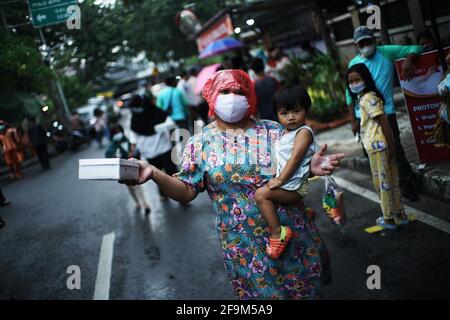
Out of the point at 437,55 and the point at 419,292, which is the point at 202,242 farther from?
the point at 437,55

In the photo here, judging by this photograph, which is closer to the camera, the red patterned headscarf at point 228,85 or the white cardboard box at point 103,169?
the white cardboard box at point 103,169

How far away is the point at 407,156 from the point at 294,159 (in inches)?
153

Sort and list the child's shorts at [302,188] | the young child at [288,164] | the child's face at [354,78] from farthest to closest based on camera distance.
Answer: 1. the child's face at [354,78]
2. the child's shorts at [302,188]
3. the young child at [288,164]

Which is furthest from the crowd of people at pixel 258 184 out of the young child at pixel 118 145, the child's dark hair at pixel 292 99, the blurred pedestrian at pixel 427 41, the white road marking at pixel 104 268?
the young child at pixel 118 145

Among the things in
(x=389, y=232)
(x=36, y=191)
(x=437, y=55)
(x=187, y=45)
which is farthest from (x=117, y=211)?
(x=187, y=45)

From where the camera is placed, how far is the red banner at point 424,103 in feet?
14.5

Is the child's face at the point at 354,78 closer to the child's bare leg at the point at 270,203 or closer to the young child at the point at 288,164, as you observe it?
the young child at the point at 288,164

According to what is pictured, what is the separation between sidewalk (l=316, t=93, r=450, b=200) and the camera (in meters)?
4.79

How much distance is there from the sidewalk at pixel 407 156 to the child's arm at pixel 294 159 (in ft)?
8.93

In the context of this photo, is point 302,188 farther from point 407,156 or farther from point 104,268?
point 407,156

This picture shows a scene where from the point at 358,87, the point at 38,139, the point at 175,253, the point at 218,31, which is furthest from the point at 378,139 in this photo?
the point at 38,139

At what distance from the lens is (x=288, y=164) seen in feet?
8.32

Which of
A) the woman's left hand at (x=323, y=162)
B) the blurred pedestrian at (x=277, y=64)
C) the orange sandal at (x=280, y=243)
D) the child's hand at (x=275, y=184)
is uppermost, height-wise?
the blurred pedestrian at (x=277, y=64)

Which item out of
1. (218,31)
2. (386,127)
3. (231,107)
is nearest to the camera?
(231,107)
